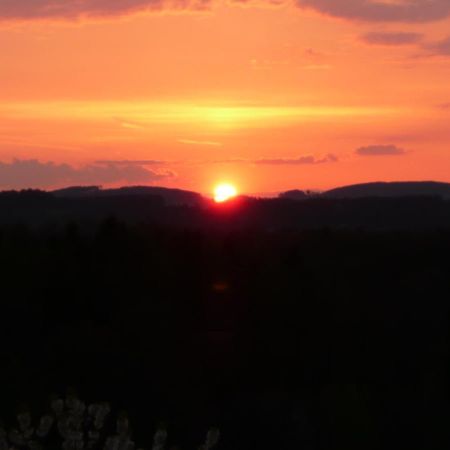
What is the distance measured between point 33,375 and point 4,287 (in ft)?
41.3

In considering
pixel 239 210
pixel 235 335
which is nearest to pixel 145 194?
pixel 239 210

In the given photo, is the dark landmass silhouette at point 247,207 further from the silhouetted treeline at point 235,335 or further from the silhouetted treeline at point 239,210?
the silhouetted treeline at point 235,335

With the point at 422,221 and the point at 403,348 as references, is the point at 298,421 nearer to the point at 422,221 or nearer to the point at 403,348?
the point at 403,348

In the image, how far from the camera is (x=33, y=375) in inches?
1336

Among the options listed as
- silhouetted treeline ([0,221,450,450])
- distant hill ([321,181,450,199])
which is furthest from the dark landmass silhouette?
silhouetted treeline ([0,221,450,450])

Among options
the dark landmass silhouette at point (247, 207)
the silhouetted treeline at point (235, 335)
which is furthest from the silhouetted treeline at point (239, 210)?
the silhouetted treeline at point (235, 335)

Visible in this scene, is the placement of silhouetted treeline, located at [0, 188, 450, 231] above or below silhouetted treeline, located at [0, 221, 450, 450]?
above

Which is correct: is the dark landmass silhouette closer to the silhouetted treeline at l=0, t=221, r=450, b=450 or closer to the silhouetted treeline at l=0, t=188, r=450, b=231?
the silhouetted treeline at l=0, t=188, r=450, b=231

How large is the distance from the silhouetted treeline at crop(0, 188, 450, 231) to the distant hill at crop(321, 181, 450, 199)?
244 inches

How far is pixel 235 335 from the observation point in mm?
47719

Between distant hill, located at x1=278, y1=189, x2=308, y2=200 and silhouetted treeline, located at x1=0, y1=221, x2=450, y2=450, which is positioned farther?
distant hill, located at x1=278, y1=189, x2=308, y2=200

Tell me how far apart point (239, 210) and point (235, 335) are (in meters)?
79.4

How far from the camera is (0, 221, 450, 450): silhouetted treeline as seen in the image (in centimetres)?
3456

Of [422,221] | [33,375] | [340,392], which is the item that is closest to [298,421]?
[340,392]
